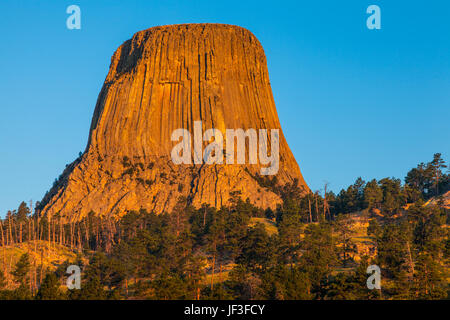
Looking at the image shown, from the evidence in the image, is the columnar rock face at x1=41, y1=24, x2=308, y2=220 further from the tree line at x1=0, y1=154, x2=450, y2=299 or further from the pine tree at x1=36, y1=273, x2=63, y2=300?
the pine tree at x1=36, y1=273, x2=63, y2=300

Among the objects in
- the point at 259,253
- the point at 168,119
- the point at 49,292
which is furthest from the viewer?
the point at 168,119

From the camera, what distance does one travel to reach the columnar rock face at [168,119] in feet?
468

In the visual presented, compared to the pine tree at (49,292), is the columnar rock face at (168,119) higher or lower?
higher

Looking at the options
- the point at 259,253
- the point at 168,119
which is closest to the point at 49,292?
the point at 259,253

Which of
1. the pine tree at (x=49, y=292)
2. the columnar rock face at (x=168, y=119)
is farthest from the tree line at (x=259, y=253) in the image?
the columnar rock face at (x=168, y=119)

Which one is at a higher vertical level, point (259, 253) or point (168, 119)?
point (168, 119)

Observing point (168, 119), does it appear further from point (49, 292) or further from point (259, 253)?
point (49, 292)

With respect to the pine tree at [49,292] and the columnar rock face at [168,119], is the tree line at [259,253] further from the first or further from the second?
the columnar rock face at [168,119]

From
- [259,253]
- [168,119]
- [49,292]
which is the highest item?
[168,119]

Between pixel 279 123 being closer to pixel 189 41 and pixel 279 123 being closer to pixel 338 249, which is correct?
pixel 189 41

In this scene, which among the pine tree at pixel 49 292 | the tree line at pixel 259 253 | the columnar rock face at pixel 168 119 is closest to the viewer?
the pine tree at pixel 49 292

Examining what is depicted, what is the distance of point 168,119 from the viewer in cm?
15838

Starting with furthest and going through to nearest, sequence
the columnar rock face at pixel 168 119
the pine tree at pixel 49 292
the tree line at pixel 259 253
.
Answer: the columnar rock face at pixel 168 119, the tree line at pixel 259 253, the pine tree at pixel 49 292
